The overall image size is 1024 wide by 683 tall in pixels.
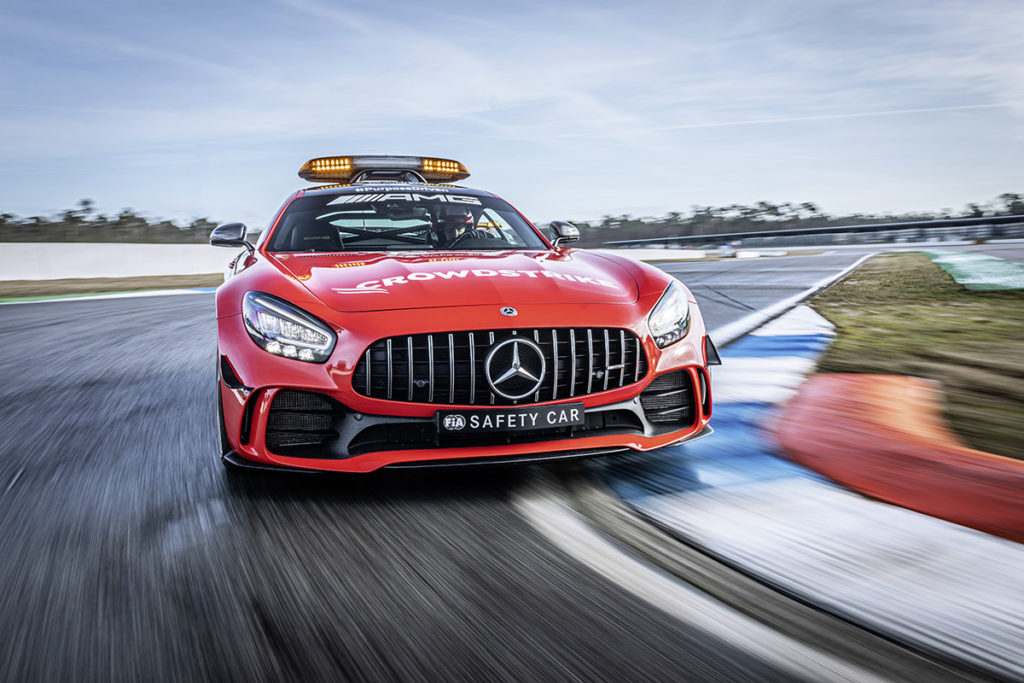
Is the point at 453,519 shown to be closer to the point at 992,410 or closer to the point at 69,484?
the point at 69,484

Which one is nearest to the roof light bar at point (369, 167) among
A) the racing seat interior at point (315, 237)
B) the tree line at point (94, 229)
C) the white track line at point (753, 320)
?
the racing seat interior at point (315, 237)

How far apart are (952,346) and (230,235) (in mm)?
5048

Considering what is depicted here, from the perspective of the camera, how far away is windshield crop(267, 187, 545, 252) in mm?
4023

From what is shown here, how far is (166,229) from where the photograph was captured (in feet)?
85.6

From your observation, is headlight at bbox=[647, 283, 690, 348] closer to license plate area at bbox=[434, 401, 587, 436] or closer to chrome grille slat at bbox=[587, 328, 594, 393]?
chrome grille slat at bbox=[587, 328, 594, 393]

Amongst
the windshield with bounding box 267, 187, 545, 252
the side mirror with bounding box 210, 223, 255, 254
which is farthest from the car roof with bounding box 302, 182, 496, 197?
the side mirror with bounding box 210, 223, 255, 254

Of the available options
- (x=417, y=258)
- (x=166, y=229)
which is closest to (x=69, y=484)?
(x=417, y=258)

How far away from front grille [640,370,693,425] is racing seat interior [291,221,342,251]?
1.84 metres

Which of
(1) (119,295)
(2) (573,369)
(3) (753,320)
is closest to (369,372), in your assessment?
(2) (573,369)

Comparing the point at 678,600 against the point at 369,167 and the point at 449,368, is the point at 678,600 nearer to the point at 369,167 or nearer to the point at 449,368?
the point at 449,368

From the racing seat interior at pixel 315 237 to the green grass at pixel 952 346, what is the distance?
3102 mm

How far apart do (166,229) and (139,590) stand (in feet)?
87.8

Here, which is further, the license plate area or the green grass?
the green grass

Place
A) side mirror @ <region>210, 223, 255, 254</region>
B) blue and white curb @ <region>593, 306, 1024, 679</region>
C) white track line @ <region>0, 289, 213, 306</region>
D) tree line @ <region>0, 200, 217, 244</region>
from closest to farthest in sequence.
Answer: blue and white curb @ <region>593, 306, 1024, 679</region> → side mirror @ <region>210, 223, 255, 254</region> → white track line @ <region>0, 289, 213, 306</region> → tree line @ <region>0, 200, 217, 244</region>
